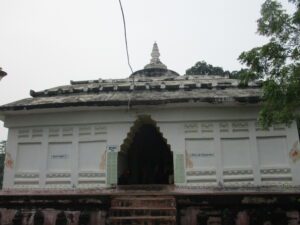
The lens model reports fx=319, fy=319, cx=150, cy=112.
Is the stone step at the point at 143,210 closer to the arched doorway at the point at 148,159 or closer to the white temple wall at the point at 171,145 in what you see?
the white temple wall at the point at 171,145

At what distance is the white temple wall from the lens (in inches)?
498

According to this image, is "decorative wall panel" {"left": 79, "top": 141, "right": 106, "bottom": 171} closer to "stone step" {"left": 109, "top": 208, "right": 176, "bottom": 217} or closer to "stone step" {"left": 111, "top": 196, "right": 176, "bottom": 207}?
"stone step" {"left": 111, "top": 196, "right": 176, "bottom": 207}

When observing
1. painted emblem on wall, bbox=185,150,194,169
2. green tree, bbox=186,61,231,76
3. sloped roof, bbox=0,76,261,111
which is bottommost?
painted emblem on wall, bbox=185,150,194,169

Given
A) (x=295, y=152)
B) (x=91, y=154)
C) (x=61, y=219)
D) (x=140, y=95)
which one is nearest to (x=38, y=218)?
(x=61, y=219)

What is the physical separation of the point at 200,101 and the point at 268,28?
4336 mm

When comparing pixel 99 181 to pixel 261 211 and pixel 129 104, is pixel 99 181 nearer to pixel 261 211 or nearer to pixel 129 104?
pixel 129 104

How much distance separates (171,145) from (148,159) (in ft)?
19.3

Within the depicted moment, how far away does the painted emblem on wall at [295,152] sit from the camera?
40.9 ft

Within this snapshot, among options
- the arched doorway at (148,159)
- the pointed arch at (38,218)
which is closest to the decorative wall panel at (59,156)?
the arched doorway at (148,159)

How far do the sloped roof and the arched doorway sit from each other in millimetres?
2281

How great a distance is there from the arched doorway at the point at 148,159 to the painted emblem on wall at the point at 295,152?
19.0ft

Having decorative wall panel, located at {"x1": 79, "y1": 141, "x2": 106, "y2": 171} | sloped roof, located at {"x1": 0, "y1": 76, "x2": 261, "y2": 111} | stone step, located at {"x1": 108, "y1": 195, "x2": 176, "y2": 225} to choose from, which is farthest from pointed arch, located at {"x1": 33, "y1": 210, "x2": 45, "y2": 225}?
sloped roof, located at {"x1": 0, "y1": 76, "x2": 261, "y2": 111}

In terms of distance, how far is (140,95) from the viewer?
13.9 m

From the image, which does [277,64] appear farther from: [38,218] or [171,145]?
[38,218]
